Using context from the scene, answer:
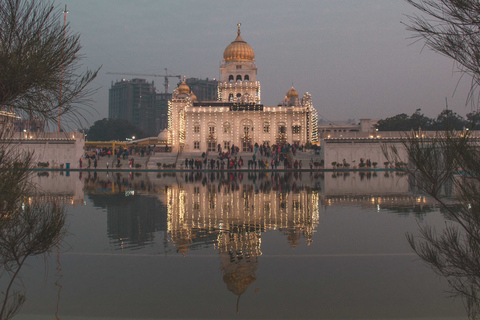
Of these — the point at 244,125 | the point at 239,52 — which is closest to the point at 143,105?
the point at 239,52

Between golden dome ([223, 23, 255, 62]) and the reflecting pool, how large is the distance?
57.5 meters

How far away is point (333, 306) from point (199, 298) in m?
2.02

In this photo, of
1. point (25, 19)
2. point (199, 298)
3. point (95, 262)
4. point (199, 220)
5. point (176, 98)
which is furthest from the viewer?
point (176, 98)

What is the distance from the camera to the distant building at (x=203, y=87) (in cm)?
18712

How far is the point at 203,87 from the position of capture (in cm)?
19112

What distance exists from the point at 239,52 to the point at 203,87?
122 m

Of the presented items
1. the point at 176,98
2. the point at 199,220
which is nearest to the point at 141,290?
the point at 199,220

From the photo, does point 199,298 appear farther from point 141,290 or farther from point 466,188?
point 466,188

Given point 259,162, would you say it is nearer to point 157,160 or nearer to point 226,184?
point 157,160

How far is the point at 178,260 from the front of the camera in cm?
930

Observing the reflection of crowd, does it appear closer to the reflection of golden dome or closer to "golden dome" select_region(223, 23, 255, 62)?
the reflection of golden dome

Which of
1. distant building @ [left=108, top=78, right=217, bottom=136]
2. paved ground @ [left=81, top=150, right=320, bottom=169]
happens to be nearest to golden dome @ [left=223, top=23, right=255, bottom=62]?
paved ground @ [left=81, top=150, right=320, bottom=169]

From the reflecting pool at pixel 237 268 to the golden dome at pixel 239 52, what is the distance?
189 ft

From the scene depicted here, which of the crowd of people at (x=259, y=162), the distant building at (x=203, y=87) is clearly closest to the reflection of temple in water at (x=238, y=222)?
the crowd of people at (x=259, y=162)
